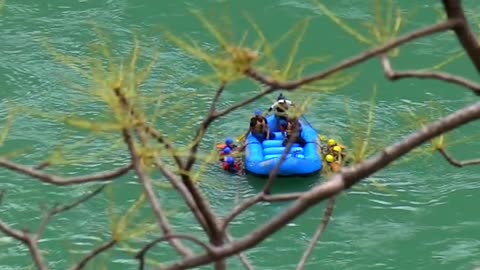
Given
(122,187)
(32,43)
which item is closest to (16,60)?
(32,43)

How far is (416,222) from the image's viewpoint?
505 centimetres

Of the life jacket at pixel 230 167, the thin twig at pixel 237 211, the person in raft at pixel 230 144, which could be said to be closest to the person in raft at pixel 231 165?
the life jacket at pixel 230 167

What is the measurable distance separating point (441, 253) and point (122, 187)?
1541mm

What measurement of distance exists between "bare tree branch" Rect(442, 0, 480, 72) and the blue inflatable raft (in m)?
4.26

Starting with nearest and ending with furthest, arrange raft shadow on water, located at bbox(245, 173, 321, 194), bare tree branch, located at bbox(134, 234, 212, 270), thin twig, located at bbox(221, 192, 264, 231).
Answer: bare tree branch, located at bbox(134, 234, 212, 270) → thin twig, located at bbox(221, 192, 264, 231) → raft shadow on water, located at bbox(245, 173, 321, 194)

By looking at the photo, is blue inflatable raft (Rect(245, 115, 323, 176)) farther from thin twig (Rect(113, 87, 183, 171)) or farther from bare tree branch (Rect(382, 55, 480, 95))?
bare tree branch (Rect(382, 55, 480, 95))

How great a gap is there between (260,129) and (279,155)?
165 mm

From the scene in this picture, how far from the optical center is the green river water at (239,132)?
4.77 metres

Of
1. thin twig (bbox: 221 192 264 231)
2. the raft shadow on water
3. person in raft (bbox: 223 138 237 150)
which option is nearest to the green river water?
the raft shadow on water

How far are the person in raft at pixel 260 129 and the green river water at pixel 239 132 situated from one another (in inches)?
8.8

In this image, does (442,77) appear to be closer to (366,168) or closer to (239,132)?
(366,168)

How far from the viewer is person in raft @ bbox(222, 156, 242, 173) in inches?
213

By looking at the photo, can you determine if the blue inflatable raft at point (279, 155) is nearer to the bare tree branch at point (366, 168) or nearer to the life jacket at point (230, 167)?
the life jacket at point (230, 167)

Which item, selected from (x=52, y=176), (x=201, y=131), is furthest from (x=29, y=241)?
(x=201, y=131)
